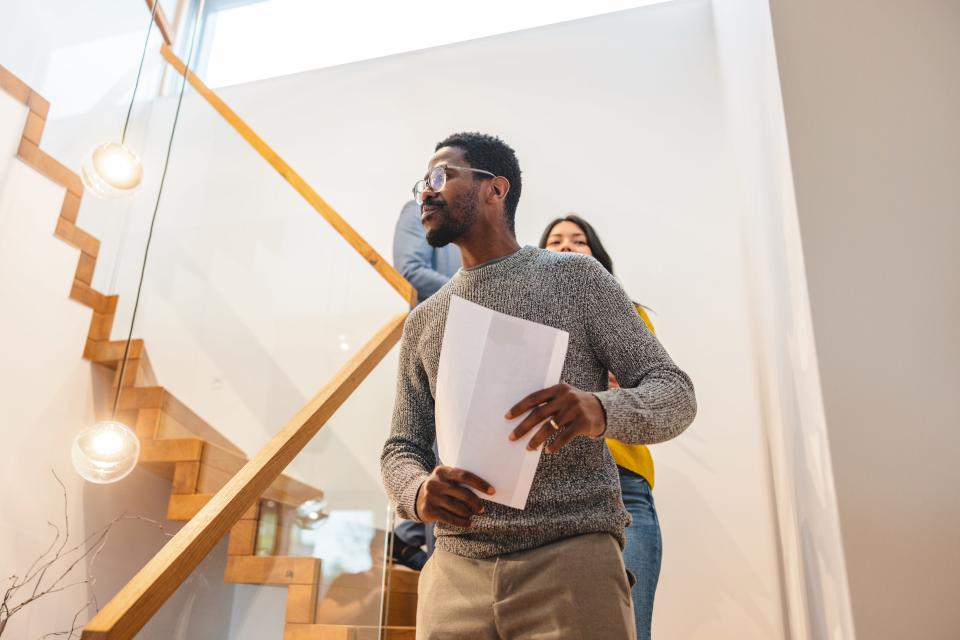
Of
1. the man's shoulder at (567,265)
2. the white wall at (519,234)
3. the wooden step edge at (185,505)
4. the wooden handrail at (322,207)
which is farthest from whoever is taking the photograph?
the wooden handrail at (322,207)

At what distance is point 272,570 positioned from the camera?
152 centimetres

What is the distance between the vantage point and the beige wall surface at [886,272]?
3.23ft

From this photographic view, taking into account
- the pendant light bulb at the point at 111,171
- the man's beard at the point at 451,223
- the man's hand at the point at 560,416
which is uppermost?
the pendant light bulb at the point at 111,171

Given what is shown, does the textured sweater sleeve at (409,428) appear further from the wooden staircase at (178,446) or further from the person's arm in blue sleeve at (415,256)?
the person's arm in blue sleeve at (415,256)

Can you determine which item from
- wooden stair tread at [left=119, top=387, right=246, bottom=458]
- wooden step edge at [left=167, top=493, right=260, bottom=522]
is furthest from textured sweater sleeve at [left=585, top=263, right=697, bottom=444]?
wooden stair tread at [left=119, top=387, right=246, bottom=458]

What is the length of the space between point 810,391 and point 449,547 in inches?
24.8

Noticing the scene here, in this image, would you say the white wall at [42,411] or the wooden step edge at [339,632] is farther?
the white wall at [42,411]

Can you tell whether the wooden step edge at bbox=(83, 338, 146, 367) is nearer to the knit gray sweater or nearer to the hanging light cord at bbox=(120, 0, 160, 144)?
the hanging light cord at bbox=(120, 0, 160, 144)

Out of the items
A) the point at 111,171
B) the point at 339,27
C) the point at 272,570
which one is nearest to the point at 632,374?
the point at 272,570

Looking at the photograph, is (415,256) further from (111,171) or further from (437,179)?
(437,179)

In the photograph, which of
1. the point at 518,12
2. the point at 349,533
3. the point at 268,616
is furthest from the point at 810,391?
the point at 518,12

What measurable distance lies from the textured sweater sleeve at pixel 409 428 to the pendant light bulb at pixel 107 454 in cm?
164

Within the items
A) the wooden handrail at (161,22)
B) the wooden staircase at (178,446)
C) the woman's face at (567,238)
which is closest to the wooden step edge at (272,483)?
the wooden staircase at (178,446)

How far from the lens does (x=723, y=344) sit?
10.1 ft
